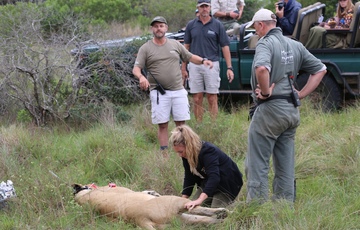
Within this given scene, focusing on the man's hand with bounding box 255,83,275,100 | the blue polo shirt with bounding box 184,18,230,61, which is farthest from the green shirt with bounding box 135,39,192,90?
the man's hand with bounding box 255,83,275,100

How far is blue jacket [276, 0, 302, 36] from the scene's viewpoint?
859 cm

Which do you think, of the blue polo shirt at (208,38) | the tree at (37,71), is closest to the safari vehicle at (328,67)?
the blue polo shirt at (208,38)

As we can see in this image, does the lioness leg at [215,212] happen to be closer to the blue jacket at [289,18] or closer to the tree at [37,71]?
the tree at [37,71]

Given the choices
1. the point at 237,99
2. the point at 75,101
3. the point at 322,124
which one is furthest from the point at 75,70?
the point at 322,124

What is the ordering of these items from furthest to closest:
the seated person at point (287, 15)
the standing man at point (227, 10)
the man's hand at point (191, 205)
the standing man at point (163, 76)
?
the standing man at point (227, 10) → the seated person at point (287, 15) → the standing man at point (163, 76) → the man's hand at point (191, 205)

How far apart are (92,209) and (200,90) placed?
3.11 meters

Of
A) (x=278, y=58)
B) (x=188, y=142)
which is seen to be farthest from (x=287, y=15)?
(x=188, y=142)

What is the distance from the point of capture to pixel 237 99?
30.1 ft

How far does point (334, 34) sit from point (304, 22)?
0.52 meters

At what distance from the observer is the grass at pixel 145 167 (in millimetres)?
4684

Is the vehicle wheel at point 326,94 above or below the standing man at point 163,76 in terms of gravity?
below

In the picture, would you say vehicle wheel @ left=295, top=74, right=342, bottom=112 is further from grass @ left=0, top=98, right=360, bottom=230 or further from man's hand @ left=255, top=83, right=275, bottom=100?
man's hand @ left=255, top=83, right=275, bottom=100

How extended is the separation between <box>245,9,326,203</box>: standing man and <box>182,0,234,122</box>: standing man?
2.85 metres

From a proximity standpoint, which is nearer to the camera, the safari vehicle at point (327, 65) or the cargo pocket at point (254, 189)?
the cargo pocket at point (254, 189)
